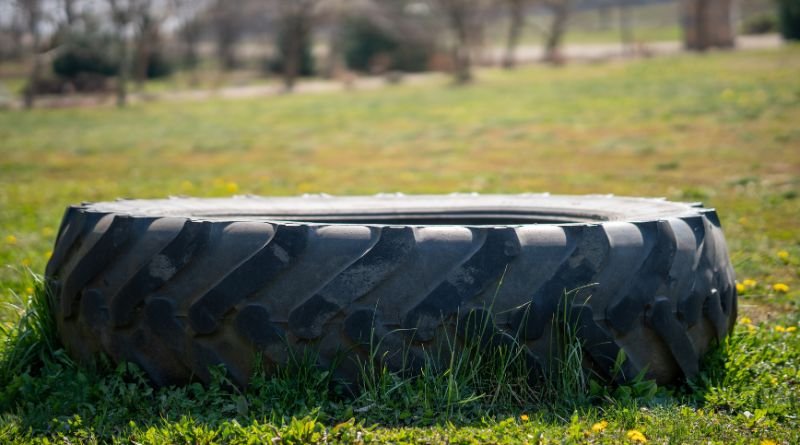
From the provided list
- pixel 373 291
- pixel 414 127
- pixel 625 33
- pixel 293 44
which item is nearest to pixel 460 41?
pixel 293 44

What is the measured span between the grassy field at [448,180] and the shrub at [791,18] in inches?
210

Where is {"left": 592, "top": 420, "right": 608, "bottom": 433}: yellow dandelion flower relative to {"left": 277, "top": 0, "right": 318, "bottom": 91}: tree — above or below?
below

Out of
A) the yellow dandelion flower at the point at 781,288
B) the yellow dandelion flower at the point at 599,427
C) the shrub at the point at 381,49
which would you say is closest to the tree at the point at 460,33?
the shrub at the point at 381,49

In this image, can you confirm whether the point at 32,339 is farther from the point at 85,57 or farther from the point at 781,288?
the point at 85,57

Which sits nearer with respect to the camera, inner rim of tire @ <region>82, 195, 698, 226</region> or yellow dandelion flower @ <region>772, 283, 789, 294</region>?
inner rim of tire @ <region>82, 195, 698, 226</region>

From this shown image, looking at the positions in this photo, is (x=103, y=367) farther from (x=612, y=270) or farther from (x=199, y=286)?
(x=612, y=270)

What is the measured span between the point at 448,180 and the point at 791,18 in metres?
23.1

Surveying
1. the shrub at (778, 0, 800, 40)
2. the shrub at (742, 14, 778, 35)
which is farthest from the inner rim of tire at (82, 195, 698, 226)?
the shrub at (742, 14, 778, 35)

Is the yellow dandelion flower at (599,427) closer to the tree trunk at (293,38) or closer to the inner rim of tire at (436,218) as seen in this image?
the inner rim of tire at (436,218)

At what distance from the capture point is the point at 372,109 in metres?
20.0

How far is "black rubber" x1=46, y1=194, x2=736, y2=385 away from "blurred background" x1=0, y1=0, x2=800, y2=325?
1.01 metres

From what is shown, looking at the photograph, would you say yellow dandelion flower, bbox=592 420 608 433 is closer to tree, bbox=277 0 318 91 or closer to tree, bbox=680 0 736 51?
tree, bbox=680 0 736 51

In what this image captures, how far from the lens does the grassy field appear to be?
2816 millimetres

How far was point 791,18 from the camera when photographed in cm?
2922
